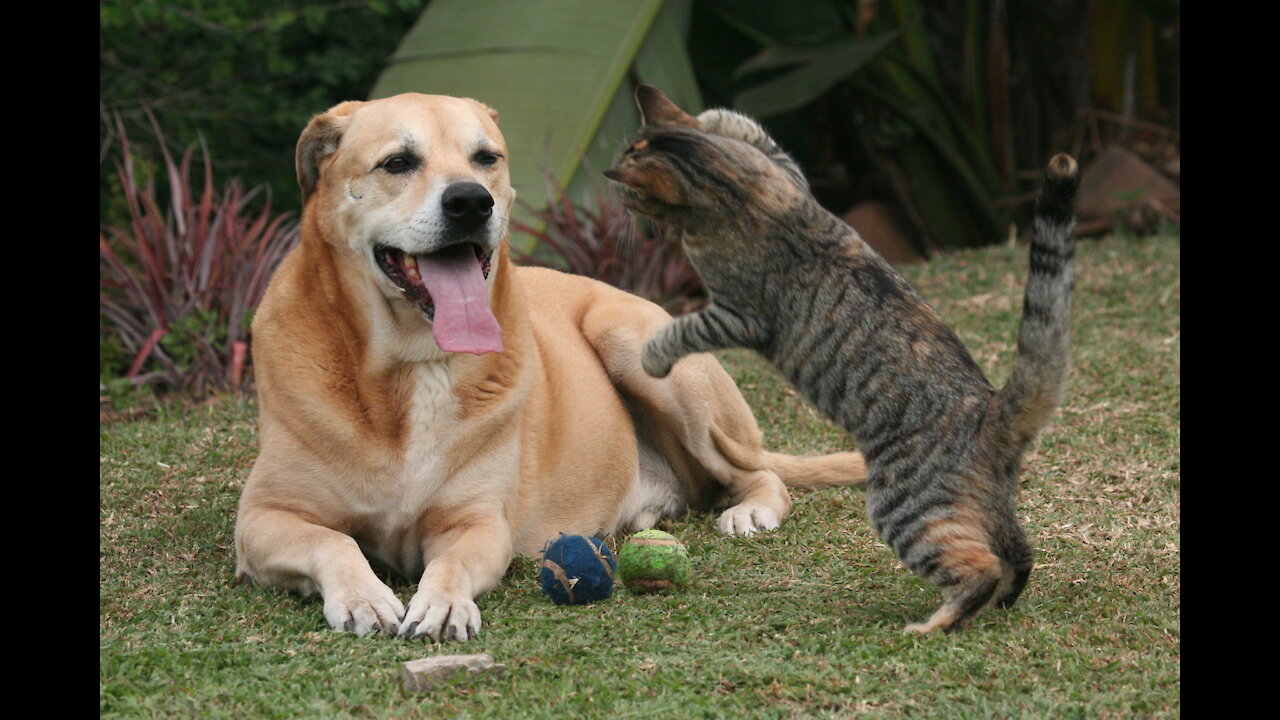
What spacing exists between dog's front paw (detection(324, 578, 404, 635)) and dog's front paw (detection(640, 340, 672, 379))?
38.3 inches

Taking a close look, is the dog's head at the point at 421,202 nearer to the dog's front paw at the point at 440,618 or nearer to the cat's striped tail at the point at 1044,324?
the dog's front paw at the point at 440,618

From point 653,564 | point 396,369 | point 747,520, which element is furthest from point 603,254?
point 653,564

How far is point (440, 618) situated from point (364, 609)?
0.66ft

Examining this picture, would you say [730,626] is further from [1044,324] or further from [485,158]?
[485,158]

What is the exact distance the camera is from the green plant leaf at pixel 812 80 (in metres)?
8.38

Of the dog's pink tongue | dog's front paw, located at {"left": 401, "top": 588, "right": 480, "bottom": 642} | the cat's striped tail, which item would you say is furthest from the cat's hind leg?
the dog's pink tongue

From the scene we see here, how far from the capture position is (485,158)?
3.92m

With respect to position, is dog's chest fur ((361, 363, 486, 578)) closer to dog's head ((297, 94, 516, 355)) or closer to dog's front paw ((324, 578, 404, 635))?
dog's head ((297, 94, 516, 355))

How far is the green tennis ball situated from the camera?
3.62 m

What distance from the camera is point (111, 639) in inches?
127

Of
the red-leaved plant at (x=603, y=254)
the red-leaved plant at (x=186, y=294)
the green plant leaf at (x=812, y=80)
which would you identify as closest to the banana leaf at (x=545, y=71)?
the red-leaved plant at (x=603, y=254)

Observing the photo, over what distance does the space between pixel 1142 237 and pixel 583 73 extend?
3.97 m

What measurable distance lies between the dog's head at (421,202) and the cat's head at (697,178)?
421 mm

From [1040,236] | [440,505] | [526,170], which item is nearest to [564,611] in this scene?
[440,505]
